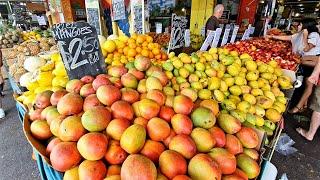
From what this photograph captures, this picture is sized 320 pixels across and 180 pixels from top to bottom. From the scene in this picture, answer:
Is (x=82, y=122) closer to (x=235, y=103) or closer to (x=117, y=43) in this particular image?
(x=235, y=103)

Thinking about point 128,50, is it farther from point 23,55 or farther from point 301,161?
point 301,161

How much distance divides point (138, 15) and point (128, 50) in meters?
1.28

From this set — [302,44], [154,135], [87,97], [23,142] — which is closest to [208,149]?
[154,135]

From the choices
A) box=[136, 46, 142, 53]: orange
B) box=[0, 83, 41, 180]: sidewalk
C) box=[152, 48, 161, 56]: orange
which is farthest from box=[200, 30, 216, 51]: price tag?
box=[0, 83, 41, 180]: sidewalk

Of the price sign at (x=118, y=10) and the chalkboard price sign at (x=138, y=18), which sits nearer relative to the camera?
the chalkboard price sign at (x=138, y=18)

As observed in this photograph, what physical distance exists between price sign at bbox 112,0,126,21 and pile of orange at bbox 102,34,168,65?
114cm

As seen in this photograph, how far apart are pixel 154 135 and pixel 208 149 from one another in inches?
12.9

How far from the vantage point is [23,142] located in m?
3.35

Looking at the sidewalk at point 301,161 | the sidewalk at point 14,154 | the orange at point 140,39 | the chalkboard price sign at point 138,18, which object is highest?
the chalkboard price sign at point 138,18

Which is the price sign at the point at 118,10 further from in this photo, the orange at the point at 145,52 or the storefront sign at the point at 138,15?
the orange at the point at 145,52

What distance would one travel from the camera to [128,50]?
2730mm

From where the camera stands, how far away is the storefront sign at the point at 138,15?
3.63m

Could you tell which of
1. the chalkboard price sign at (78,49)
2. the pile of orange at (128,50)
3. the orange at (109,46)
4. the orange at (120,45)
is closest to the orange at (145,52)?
the pile of orange at (128,50)

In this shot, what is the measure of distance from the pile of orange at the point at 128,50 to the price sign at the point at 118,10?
45.0 inches
